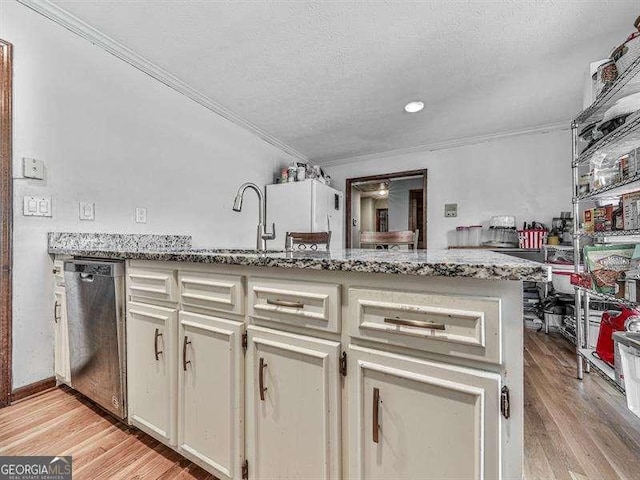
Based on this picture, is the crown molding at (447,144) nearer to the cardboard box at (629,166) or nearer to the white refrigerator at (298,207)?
the white refrigerator at (298,207)

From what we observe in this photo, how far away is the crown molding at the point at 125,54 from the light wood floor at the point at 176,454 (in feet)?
7.33

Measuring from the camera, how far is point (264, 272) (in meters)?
0.95

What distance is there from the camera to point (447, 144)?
159 inches

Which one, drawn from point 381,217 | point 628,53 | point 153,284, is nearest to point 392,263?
point 153,284

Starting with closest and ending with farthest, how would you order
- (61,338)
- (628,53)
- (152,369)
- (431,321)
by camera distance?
(431,321) → (152,369) → (628,53) → (61,338)

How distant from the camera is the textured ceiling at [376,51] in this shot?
6.02 ft

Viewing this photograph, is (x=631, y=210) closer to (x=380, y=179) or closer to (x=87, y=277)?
(x=87, y=277)

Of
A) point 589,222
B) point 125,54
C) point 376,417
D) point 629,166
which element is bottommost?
point 376,417

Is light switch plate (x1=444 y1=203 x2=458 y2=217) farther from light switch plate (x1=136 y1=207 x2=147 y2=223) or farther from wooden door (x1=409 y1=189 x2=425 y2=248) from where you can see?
light switch plate (x1=136 y1=207 x2=147 y2=223)

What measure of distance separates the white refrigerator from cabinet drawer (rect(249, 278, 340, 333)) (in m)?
2.82

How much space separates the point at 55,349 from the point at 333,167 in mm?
4092

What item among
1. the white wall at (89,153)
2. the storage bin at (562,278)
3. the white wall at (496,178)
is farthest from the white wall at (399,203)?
the white wall at (89,153)

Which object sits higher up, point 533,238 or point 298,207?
point 298,207

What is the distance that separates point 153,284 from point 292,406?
0.75 metres
